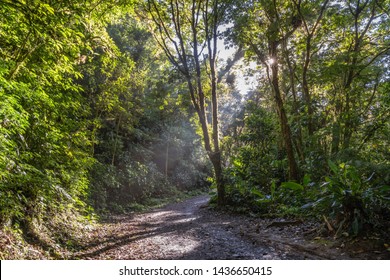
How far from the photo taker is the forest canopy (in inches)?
204

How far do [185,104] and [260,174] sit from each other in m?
5.88

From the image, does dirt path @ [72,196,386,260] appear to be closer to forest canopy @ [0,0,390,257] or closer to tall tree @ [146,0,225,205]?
forest canopy @ [0,0,390,257]

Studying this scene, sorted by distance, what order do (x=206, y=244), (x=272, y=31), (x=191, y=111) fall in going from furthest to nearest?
(x=191, y=111), (x=272, y=31), (x=206, y=244)

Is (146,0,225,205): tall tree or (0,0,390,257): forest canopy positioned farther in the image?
(146,0,225,205): tall tree

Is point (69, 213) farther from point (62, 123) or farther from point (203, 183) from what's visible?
point (203, 183)

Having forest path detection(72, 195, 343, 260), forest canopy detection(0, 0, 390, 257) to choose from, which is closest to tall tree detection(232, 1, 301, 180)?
forest canopy detection(0, 0, 390, 257)

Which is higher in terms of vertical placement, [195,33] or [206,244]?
[195,33]

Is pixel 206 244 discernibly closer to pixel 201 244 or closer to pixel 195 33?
pixel 201 244

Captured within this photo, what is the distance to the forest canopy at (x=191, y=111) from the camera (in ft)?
→ 17.0

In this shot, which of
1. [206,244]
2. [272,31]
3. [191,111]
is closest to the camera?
[206,244]

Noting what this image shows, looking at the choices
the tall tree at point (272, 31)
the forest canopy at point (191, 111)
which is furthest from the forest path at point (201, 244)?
the tall tree at point (272, 31)

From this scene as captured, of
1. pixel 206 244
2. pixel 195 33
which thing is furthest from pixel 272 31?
pixel 206 244

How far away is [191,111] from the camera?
25.7 m

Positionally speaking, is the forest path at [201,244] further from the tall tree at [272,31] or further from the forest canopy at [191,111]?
the tall tree at [272,31]
